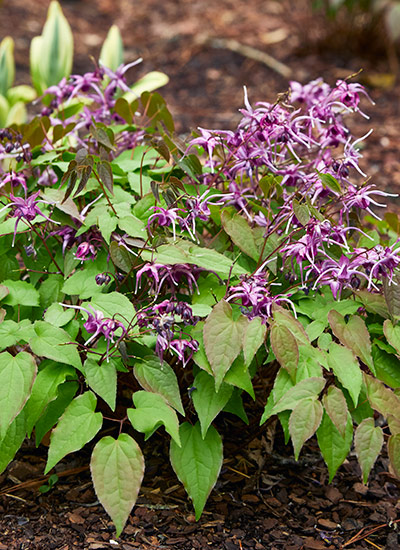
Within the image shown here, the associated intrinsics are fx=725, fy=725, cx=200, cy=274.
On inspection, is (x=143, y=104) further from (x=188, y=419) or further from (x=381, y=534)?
(x=381, y=534)

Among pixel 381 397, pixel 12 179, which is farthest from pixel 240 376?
pixel 12 179

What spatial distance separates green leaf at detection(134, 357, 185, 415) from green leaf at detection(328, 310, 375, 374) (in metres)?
0.39

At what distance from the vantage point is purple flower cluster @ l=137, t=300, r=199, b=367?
157 centimetres

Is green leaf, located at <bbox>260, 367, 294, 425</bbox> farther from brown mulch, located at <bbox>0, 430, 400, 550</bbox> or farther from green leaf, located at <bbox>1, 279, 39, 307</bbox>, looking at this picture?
green leaf, located at <bbox>1, 279, 39, 307</bbox>

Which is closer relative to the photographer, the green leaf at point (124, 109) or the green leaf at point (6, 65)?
the green leaf at point (124, 109)

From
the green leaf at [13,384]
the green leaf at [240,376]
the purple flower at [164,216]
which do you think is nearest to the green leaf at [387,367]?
the green leaf at [240,376]

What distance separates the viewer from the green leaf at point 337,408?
156 centimetres

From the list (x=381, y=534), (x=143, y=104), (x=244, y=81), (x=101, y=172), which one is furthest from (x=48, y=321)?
(x=244, y=81)

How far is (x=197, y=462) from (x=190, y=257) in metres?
0.48

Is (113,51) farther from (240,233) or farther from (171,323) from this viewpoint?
(171,323)

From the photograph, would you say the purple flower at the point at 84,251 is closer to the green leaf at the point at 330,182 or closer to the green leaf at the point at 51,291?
the green leaf at the point at 51,291

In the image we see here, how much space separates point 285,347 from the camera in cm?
159

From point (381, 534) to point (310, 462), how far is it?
312mm

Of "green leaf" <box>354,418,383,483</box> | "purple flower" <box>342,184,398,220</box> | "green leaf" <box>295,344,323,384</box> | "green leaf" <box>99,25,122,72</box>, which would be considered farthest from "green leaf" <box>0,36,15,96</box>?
"green leaf" <box>354,418,383,483</box>
